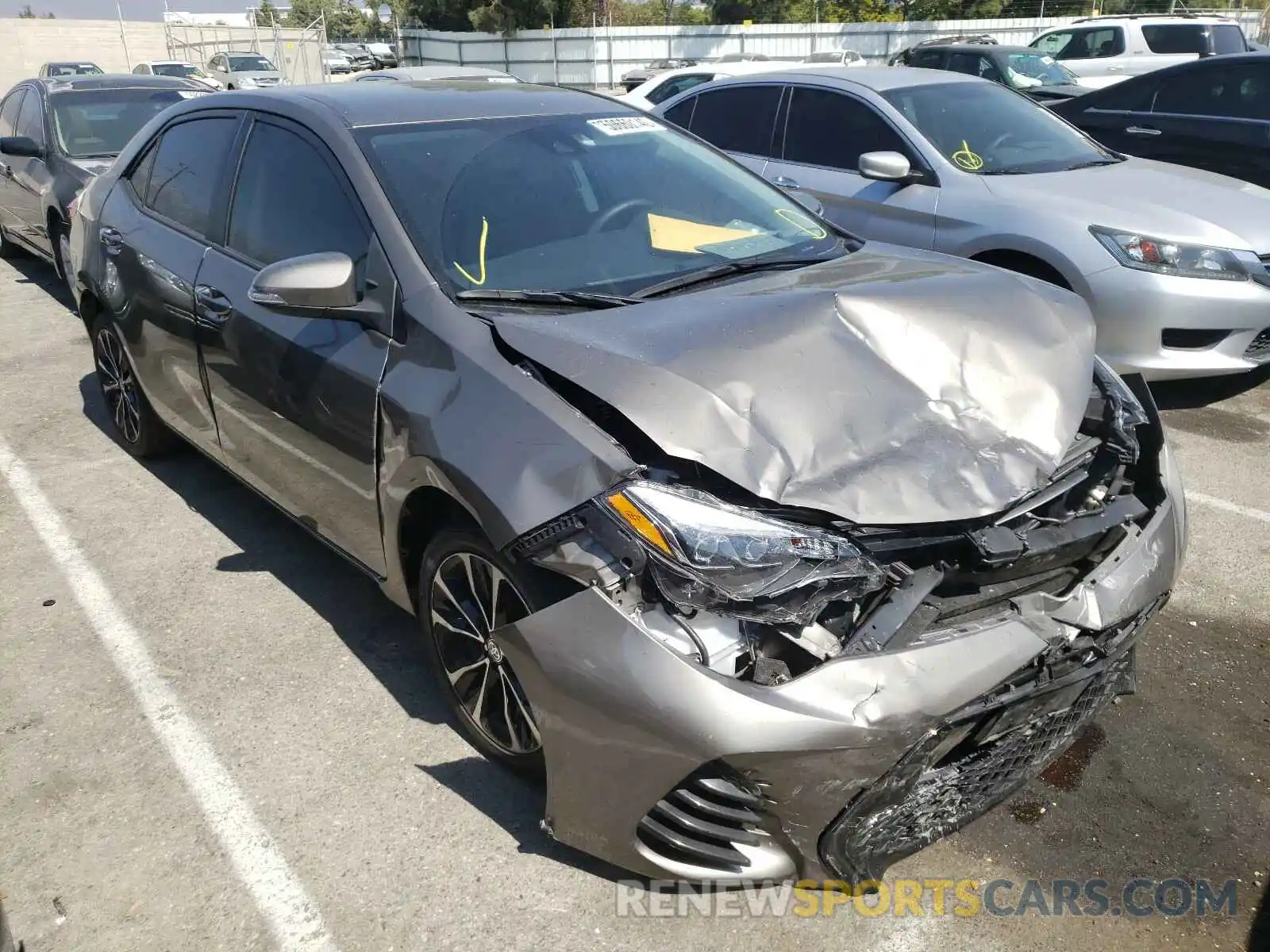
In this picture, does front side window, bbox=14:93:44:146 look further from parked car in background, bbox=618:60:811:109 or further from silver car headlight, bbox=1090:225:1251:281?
silver car headlight, bbox=1090:225:1251:281

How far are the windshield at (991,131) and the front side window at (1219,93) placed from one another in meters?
2.20

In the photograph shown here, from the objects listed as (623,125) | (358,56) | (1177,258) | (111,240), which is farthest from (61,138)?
(358,56)

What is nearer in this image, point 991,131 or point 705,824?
point 705,824

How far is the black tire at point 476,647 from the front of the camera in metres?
2.62

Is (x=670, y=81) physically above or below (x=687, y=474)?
above

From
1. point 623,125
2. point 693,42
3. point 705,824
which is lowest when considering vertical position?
point 705,824

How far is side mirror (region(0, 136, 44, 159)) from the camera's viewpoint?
7.48m

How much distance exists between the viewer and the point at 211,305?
12.4 ft

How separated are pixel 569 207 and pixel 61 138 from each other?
21.0 feet

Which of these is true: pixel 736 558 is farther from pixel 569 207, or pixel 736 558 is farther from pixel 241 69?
pixel 241 69

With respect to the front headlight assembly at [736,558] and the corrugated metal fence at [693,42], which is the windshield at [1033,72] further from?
the corrugated metal fence at [693,42]

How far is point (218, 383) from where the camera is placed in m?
3.84

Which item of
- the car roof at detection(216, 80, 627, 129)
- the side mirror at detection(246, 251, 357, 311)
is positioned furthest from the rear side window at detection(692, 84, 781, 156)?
the side mirror at detection(246, 251, 357, 311)

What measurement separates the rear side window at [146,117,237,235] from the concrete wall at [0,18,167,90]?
4168 centimetres
